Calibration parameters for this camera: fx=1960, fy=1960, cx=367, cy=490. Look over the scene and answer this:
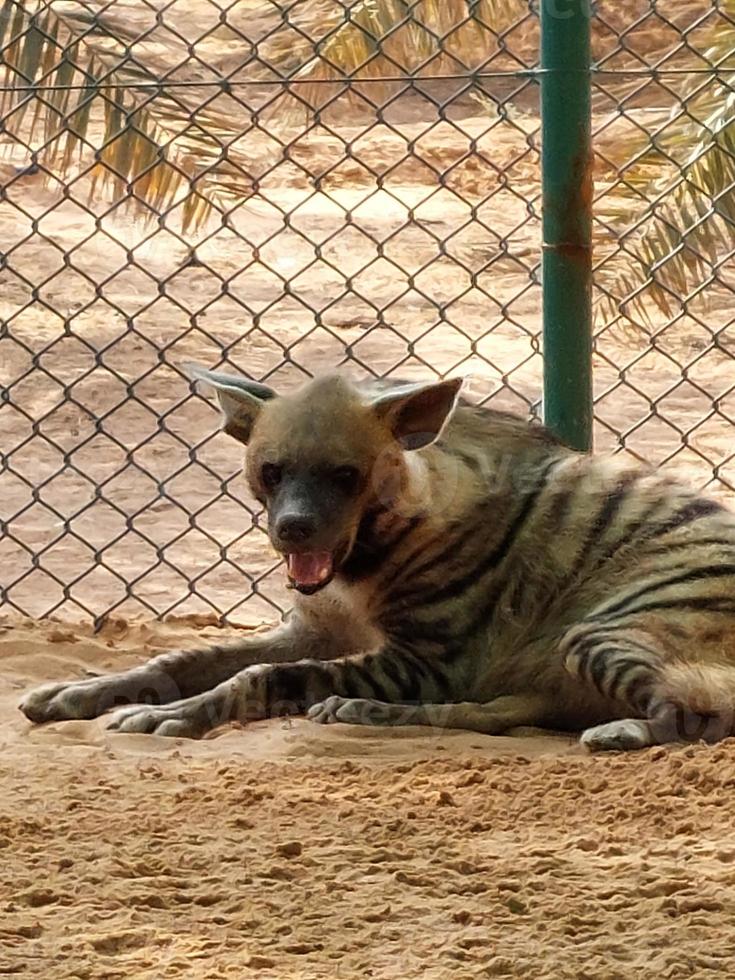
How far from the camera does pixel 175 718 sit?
4.36 meters

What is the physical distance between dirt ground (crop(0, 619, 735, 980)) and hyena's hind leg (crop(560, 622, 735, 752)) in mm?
97

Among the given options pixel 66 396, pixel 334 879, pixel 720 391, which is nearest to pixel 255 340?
pixel 720 391

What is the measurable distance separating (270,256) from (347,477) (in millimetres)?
6215

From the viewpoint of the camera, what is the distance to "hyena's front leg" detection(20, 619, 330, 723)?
177 inches

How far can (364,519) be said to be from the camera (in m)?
4.52

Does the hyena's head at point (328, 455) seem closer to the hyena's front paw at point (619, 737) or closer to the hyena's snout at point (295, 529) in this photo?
the hyena's snout at point (295, 529)

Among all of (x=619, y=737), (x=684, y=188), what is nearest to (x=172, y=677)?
(x=619, y=737)

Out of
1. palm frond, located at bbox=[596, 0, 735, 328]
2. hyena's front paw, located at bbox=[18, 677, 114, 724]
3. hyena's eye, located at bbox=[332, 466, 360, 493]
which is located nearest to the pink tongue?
hyena's eye, located at bbox=[332, 466, 360, 493]

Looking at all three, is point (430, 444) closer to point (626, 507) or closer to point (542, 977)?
point (626, 507)

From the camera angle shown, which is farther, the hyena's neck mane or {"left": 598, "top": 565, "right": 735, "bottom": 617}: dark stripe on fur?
the hyena's neck mane

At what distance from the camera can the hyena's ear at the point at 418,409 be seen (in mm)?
4438

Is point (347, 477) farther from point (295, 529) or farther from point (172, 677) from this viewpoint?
point (172, 677)

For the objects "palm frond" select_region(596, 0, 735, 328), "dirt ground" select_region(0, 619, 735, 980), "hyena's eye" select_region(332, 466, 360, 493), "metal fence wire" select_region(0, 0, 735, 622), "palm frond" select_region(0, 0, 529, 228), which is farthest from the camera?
"palm frond" select_region(596, 0, 735, 328)

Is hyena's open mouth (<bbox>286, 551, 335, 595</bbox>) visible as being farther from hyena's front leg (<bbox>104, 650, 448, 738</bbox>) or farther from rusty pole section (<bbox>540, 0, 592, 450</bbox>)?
rusty pole section (<bbox>540, 0, 592, 450</bbox>)
